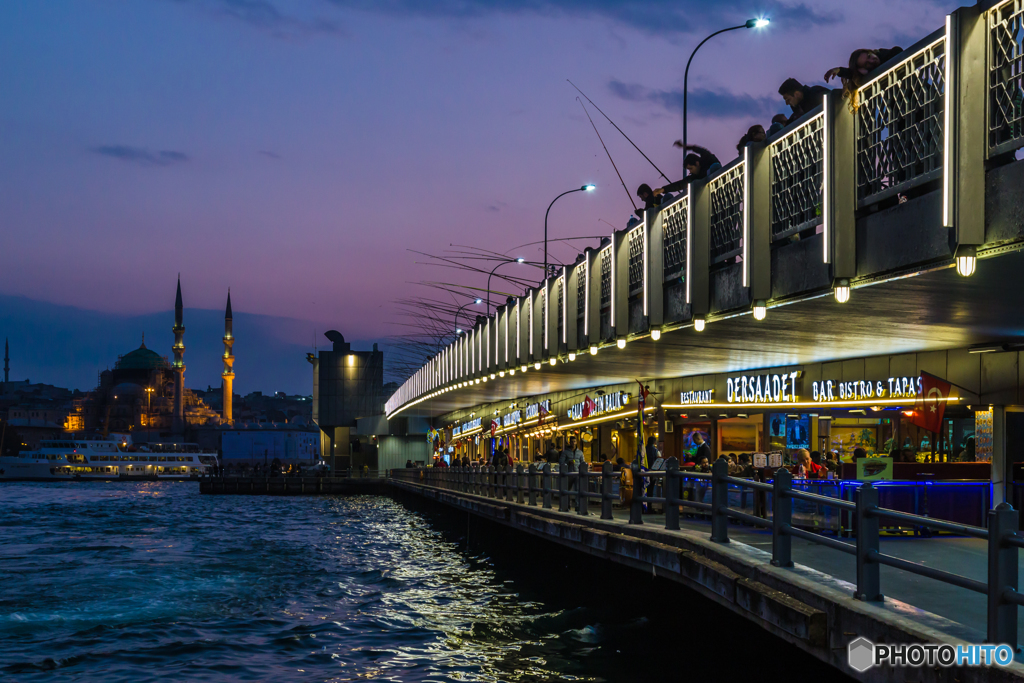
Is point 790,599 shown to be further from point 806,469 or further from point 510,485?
point 510,485

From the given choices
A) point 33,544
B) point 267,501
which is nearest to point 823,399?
point 33,544

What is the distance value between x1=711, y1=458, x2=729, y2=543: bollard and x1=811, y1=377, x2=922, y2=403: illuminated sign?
460 inches

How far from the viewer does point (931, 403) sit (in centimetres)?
2277

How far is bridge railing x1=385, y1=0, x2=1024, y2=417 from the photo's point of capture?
37.8ft

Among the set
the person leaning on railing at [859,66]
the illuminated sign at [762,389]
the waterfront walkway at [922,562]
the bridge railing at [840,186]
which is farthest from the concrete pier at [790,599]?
the illuminated sign at [762,389]

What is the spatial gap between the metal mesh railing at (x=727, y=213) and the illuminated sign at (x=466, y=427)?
53365 mm

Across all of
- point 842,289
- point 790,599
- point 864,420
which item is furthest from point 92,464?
point 790,599

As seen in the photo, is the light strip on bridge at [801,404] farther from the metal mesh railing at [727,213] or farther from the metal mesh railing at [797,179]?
the metal mesh railing at [797,179]

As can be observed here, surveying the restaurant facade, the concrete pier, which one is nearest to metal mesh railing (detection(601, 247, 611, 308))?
the restaurant facade

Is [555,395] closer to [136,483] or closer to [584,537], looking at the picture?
[584,537]

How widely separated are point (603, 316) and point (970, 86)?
16504 millimetres

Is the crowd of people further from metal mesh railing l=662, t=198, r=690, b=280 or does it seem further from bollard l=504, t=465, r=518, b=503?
bollard l=504, t=465, r=518, b=503

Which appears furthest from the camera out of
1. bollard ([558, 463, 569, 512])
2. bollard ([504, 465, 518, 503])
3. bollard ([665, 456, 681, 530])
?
bollard ([504, 465, 518, 503])

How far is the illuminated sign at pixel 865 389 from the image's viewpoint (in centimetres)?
2445
